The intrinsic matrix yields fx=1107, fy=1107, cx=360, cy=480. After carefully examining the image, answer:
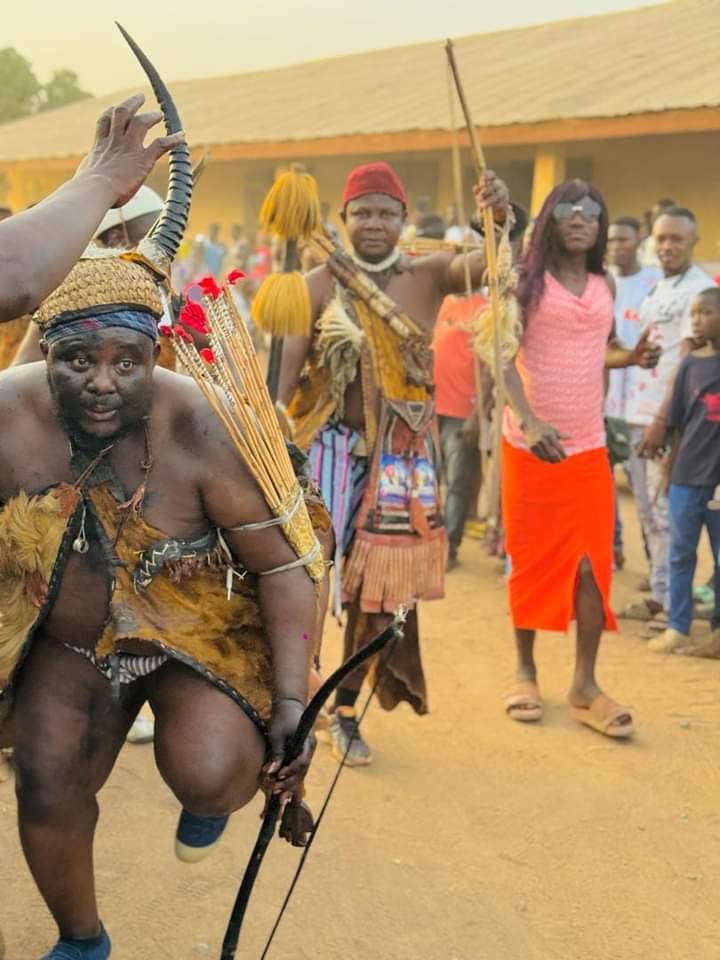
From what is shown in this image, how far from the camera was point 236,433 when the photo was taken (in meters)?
2.49

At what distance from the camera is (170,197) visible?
2646 mm

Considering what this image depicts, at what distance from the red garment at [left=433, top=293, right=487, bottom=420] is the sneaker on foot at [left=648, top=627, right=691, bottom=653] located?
7.64 ft

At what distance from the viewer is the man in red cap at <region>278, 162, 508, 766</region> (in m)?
4.21

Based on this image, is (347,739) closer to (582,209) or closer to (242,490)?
(242,490)

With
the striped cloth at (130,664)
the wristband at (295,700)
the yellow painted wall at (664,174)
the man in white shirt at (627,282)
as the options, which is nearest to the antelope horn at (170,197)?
the striped cloth at (130,664)

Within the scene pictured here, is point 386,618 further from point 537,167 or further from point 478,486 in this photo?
point 537,167

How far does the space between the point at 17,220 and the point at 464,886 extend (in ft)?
7.70

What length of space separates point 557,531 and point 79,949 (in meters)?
2.78

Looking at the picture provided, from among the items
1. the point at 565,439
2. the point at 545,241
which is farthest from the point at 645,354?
the point at 545,241

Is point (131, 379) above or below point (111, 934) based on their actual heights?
above

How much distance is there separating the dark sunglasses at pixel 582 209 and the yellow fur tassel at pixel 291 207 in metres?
1.11

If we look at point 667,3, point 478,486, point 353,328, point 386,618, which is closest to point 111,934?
point 386,618

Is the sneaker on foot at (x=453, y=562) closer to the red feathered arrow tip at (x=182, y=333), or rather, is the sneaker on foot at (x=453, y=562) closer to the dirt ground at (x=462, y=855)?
the dirt ground at (x=462, y=855)

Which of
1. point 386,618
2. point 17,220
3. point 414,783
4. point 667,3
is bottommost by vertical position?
point 414,783
